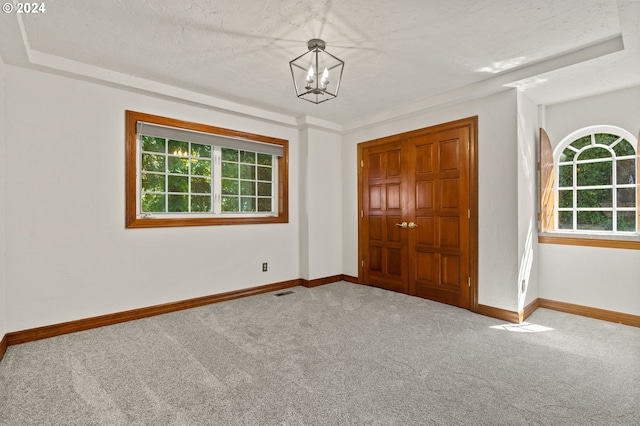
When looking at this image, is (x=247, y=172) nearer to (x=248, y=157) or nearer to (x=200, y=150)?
(x=248, y=157)

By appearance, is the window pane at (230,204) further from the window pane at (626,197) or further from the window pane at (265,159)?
the window pane at (626,197)

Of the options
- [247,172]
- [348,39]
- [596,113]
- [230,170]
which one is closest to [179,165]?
[230,170]

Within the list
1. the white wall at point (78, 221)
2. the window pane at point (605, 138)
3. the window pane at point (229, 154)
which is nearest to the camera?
the white wall at point (78, 221)

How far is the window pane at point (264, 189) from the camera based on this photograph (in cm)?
460

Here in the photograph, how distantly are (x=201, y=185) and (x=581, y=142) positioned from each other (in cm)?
462

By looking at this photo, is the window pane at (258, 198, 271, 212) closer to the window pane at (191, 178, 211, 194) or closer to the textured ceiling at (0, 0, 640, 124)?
the window pane at (191, 178, 211, 194)

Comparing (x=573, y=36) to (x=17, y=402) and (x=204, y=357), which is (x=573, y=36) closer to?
(x=204, y=357)

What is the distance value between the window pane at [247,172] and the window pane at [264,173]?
0.36 ft

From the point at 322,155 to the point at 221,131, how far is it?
1.64 meters

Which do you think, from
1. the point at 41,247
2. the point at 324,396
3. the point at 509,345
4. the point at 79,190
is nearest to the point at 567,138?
the point at 509,345

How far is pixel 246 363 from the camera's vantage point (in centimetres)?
236

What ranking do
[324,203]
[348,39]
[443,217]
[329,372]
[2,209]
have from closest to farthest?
[329,372] → [348,39] → [2,209] → [443,217] → [324,203]

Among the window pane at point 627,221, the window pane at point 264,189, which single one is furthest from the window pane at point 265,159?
the window pane at point 627,221

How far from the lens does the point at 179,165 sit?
12.4ft
